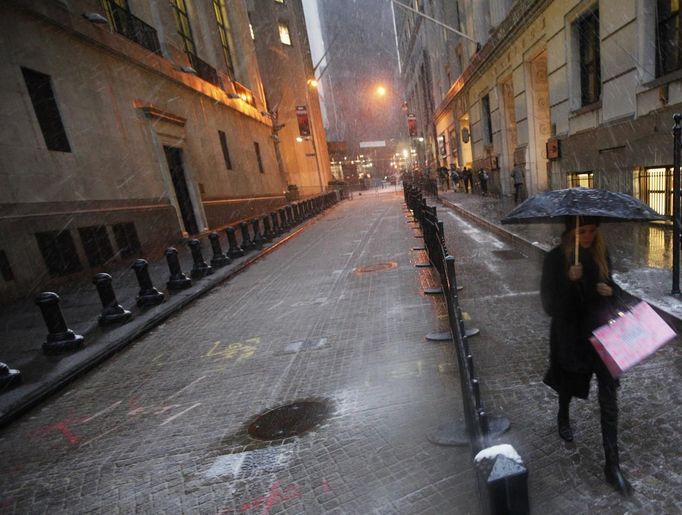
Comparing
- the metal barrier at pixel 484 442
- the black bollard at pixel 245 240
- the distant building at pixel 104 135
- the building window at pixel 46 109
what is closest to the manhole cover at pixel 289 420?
the metal barrier at pixel 484 442

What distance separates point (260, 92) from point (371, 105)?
67848mm

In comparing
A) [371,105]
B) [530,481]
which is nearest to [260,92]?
[530,481]

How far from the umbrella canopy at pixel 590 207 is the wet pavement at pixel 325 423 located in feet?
5.12

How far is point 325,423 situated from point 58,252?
9.94 metres

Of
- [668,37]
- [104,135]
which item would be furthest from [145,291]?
[668,37]

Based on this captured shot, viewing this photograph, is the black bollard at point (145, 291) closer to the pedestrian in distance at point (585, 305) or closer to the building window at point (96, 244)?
the building window at point (96, 244)

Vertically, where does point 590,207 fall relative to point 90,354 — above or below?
above

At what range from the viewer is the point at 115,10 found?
14812mm

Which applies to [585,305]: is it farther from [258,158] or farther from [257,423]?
[258,158]

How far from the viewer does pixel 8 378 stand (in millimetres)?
4801

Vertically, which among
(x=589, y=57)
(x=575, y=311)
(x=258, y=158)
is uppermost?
(x=258, y=158)

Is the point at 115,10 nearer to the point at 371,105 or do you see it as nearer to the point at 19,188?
the point at 19,188

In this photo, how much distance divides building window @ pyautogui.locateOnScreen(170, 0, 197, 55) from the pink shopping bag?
22.8 meters

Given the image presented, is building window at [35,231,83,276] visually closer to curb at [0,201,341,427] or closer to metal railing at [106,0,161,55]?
curb at [0,201,341,427]
